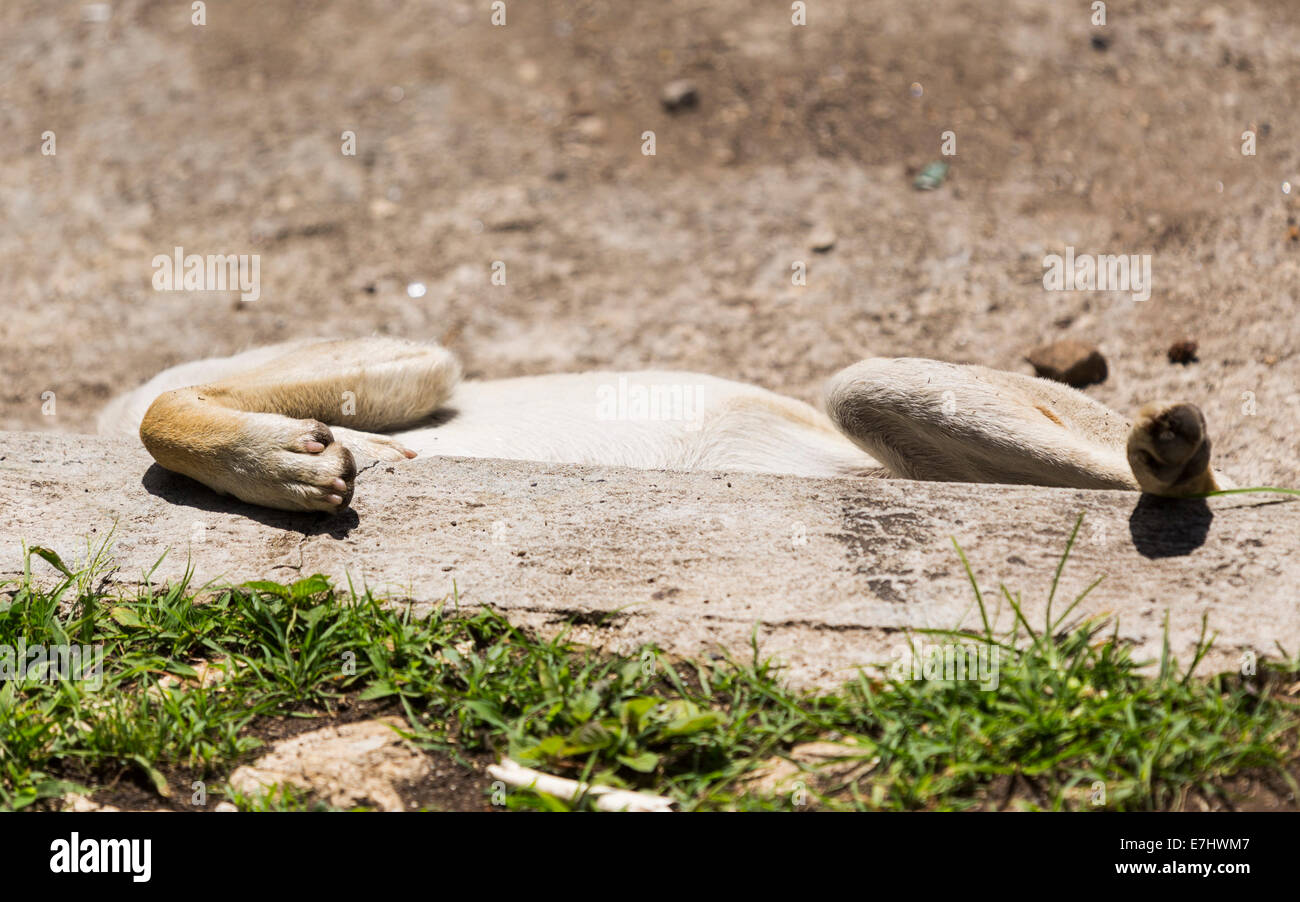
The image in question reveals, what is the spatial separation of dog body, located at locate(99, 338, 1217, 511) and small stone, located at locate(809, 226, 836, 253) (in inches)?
80.0

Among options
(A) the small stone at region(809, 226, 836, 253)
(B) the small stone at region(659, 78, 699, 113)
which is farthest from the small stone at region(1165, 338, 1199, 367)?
(B) the small stone at region(659, 78, 699, 113)

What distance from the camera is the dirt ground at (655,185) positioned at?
225 inches

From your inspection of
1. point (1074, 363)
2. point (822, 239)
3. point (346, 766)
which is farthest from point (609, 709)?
point (822, 239)

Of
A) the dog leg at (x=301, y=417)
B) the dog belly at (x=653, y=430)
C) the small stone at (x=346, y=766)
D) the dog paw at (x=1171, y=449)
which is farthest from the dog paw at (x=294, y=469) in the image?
the dog paw at (x=1171, y=449)

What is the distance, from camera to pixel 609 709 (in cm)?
263

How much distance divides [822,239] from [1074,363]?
1738 millimetres

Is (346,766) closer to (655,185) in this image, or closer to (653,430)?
(653,430)

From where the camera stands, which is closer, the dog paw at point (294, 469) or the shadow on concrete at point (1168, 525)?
the shadow on concrete at point (1168, 525)

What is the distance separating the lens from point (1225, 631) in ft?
8.77

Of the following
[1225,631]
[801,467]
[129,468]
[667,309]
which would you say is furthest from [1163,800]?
[667,309]

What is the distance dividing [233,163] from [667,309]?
314 cm

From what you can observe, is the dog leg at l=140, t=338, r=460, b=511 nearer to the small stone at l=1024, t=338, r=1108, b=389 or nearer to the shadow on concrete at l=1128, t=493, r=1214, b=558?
the shadow on concrete at l=1128, t=493, r=1214, b=558

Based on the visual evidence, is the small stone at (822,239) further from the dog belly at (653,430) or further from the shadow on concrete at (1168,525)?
the shadow on concrete at (1168,525)

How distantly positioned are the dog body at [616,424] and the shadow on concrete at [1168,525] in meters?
0.05
